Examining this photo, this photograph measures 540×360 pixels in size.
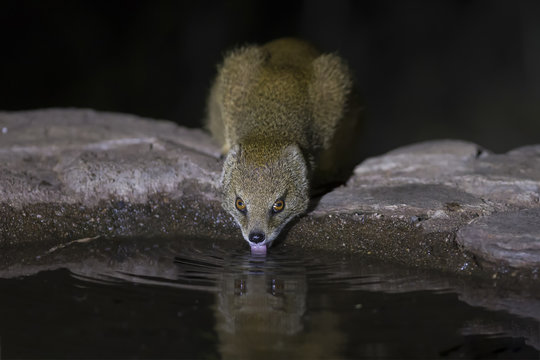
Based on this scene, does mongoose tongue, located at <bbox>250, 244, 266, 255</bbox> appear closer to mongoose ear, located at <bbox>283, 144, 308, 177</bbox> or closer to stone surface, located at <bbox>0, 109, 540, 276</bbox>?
stone surface, located at <bbox>0, 109, 540, 276</bbox>

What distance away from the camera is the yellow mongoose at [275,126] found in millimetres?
6617

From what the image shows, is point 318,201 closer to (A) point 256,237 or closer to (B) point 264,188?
(B) point 264,188

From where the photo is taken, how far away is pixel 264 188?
259 inches

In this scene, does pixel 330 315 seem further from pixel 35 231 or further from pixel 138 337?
pixel 35 231

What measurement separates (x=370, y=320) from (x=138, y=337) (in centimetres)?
159

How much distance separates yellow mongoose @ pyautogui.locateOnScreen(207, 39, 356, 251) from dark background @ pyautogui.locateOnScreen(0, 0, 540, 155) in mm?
6332

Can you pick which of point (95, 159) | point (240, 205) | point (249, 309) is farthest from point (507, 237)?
point (95, 159)

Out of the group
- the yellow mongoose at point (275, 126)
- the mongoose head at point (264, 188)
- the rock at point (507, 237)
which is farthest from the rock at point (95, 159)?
the rock at point (507, 237)

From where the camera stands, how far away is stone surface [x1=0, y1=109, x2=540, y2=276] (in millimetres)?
6199

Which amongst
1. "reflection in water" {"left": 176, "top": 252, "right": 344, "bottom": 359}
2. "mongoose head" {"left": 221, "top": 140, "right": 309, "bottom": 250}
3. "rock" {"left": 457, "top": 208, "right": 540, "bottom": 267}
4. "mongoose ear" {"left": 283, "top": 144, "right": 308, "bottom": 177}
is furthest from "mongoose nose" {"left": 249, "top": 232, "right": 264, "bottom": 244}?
"rock" {"left": 457, "top": 208, "right": 540, "bottom": 267}

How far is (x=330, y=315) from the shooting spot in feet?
16.1

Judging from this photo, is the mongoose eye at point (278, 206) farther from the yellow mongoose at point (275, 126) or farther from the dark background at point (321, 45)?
the dark background at point (321, 45)

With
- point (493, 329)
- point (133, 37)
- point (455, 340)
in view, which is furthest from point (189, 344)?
point (133, 37)

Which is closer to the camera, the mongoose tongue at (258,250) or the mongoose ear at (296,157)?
the mongoose tongue at (258,250)
